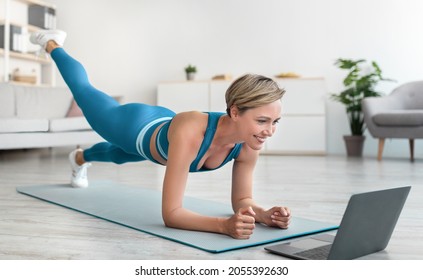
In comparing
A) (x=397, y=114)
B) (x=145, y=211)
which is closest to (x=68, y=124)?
(x=145, y=211)

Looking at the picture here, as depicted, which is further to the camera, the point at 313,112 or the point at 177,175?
the point at 313,112

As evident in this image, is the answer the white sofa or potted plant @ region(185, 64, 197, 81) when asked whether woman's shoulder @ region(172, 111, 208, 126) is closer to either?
the white sofa

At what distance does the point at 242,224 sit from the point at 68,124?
3.61 meters

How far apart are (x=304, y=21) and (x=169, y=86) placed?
188 cm

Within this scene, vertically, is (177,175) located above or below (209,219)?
above

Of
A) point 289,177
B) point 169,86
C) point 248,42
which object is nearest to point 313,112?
point 248,42

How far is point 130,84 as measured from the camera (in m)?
6.41

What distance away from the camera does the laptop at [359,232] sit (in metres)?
1.19

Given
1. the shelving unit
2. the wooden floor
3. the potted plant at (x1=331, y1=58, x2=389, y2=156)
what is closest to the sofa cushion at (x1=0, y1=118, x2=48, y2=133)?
the wooden floor

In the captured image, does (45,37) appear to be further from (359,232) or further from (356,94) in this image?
(356,94)

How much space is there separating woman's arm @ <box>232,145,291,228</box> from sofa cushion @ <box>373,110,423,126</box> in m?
3.10

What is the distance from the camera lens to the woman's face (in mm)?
1404
